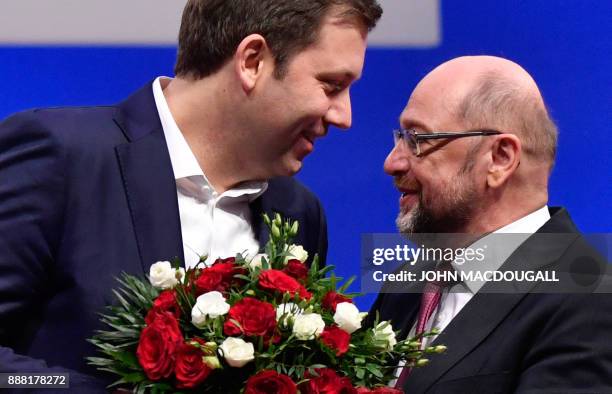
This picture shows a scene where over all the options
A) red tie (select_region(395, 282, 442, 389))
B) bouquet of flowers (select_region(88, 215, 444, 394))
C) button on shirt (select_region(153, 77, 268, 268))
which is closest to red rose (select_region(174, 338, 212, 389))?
bouquet of flowers (select_region(88, 215, 444, 394))

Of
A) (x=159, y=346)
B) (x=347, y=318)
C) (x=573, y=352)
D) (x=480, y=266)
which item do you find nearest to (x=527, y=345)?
(x=573, y=352)

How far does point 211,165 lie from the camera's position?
8.39 ft

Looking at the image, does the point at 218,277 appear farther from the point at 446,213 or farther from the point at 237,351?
the point at 446,213

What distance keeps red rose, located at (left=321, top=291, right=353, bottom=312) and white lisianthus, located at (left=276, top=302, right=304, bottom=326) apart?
81mm

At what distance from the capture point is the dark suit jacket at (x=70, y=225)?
226 cm

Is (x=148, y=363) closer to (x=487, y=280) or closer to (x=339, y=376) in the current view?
(x=339, y=376)

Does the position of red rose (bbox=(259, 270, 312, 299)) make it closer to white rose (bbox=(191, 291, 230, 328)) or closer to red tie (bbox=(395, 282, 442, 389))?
white rose (bbox=(191, 291, 230, 328))

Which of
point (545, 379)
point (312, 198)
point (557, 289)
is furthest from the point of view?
point (312, 198)

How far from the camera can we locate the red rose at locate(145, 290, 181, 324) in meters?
2.08

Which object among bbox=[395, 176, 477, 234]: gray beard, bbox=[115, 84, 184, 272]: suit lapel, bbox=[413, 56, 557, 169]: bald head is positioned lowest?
bbox=[115, 84, 184, 272]: suit lapel

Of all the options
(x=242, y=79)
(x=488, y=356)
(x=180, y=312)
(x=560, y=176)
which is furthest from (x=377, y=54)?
(x=180, y=312)

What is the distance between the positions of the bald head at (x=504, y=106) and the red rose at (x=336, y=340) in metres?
0.86

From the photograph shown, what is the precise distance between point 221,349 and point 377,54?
187 centimetres

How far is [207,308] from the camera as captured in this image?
2.04 m
